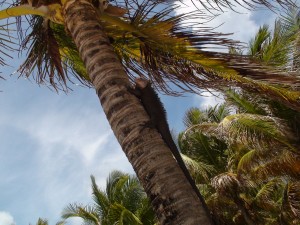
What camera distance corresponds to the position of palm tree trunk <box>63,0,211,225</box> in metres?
2.75

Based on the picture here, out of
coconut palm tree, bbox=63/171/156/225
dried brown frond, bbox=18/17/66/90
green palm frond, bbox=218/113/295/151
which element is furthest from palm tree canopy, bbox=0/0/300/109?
coconut palm tree, bbox=63/171/156/225

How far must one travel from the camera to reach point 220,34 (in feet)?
16.7

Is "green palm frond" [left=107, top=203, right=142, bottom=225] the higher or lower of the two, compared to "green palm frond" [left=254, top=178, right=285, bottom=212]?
higher

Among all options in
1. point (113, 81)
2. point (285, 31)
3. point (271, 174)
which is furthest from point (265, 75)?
point (271, 174)

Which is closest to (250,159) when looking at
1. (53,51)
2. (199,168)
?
(199,168)

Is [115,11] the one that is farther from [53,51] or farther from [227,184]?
[227,184]

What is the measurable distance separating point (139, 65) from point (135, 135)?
317 centimetres

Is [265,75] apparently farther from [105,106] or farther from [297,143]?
[297,143]

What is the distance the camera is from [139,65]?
6.26m

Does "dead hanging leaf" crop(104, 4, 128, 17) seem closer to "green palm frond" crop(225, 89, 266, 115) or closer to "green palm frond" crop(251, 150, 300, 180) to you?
"green palm frond" crop(225, 89, 266, 115)

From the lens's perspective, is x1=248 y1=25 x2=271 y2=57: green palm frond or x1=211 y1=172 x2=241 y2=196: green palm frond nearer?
x1=248 y1=25 x2=271 y2=57: green palm frond

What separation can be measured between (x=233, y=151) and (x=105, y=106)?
15.4 meters

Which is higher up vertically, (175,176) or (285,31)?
(285,31)

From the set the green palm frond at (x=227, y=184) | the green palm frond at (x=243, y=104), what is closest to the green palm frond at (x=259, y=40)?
the green palm frond at (x=243, y=104)
